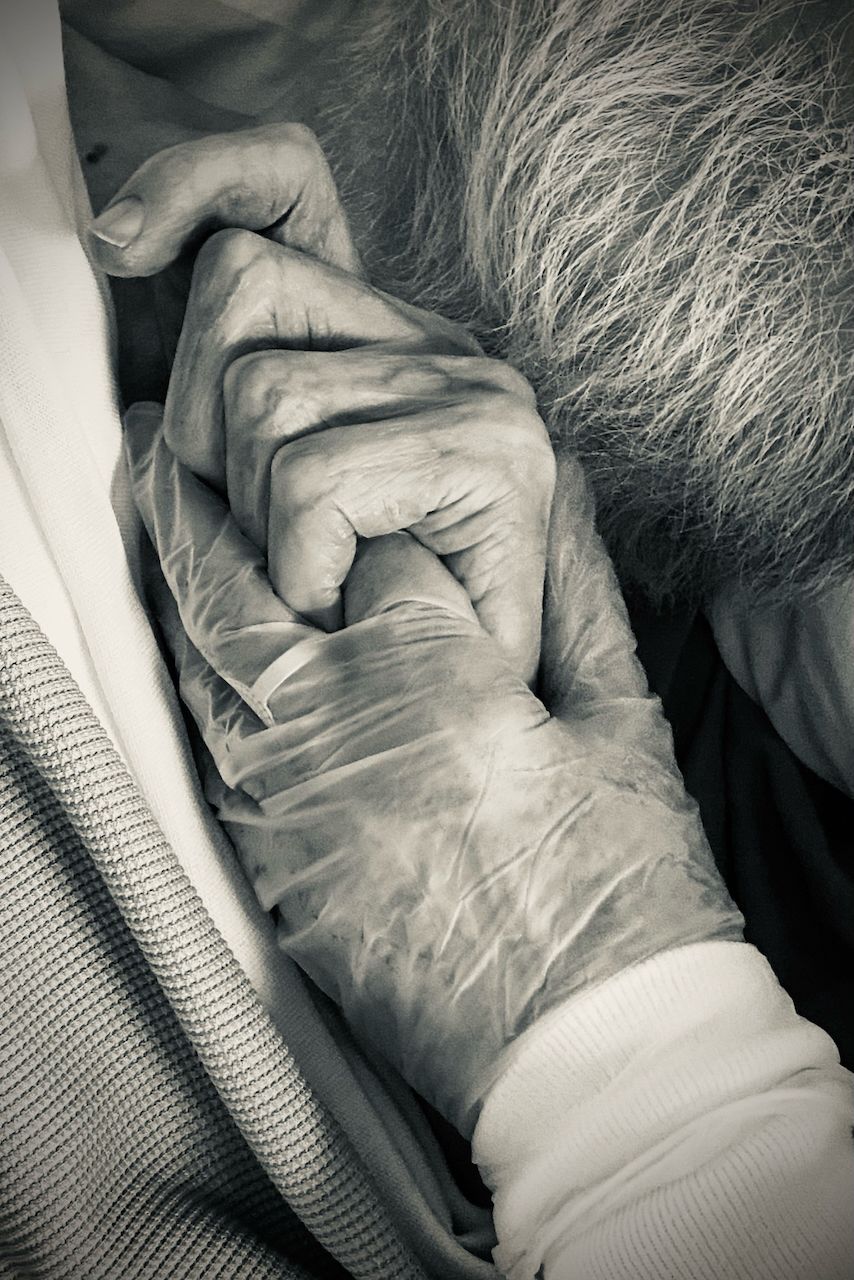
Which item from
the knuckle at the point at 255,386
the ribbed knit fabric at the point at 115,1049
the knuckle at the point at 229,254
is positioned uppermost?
the knuckle at the point at 229,254

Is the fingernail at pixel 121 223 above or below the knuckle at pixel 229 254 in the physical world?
above

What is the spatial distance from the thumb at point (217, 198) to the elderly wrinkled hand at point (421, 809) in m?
0.11

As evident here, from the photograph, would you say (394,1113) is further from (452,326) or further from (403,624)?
(452,326)

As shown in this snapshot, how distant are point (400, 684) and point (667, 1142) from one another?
210 millimetres

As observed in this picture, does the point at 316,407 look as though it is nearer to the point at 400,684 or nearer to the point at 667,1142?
the point at 400,684

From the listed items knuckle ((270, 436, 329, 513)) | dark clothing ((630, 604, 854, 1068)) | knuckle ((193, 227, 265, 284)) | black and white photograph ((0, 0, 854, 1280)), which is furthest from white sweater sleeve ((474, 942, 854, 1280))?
knuckle ((193, 227, 265, 284))

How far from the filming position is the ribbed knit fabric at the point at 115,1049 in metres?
0.35

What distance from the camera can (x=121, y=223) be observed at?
427 mm

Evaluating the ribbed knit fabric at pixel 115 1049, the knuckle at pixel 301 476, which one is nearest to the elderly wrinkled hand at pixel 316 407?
the knuckle at pixel 301 476

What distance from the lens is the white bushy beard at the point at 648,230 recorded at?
1.54 feet

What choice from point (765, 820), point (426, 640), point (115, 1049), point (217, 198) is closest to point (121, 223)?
point (217, 198)

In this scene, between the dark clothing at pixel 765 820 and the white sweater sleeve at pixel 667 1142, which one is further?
the dark clothing at pixel 765 820

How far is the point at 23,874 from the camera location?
36cm

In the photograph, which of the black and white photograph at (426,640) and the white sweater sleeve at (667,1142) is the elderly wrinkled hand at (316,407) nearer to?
the black and white photograph at (426,640)
